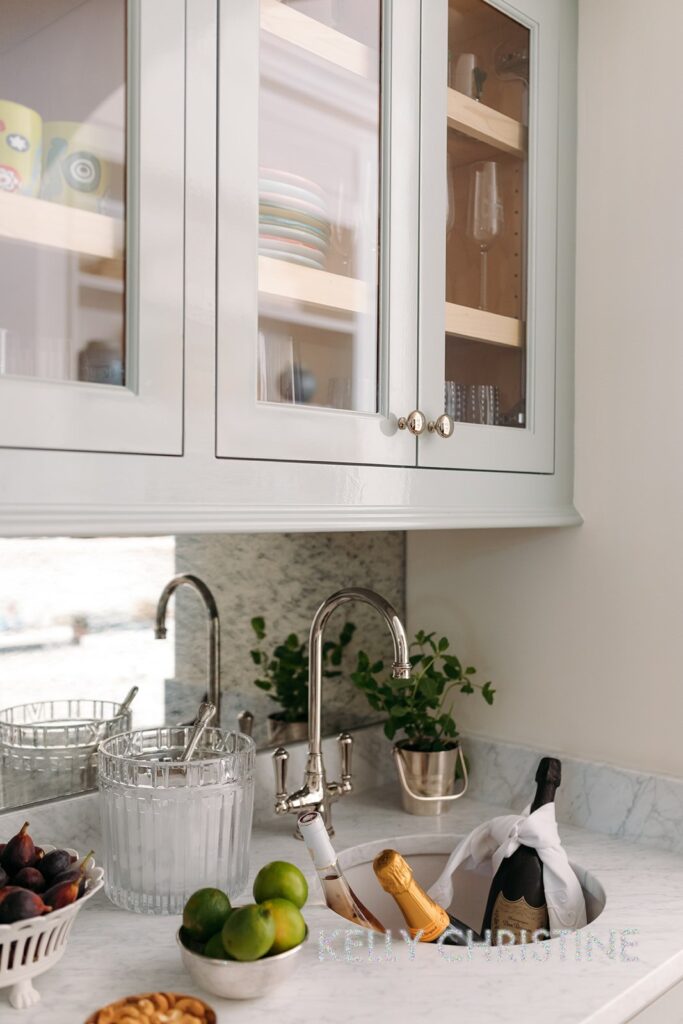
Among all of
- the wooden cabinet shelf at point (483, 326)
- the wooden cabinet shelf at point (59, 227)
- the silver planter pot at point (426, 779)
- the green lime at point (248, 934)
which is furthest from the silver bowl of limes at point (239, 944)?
the wooden cabinet shelf at point (483, 326)

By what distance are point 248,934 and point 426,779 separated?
0.68 m

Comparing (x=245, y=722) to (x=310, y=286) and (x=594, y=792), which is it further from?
(x=310, y=286)

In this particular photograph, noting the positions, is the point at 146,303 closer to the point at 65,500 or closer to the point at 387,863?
the point at 65,500

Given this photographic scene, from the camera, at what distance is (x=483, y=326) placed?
4.60ft

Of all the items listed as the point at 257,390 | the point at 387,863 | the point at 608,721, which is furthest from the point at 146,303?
the point at 608,721

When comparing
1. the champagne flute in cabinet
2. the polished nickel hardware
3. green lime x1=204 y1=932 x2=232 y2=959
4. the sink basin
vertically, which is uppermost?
the champagne flute in cabinet

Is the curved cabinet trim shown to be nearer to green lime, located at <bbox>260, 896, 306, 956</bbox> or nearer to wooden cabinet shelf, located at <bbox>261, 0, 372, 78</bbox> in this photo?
green lime, located at <bbox>260, 896, 306, 956</bbox>

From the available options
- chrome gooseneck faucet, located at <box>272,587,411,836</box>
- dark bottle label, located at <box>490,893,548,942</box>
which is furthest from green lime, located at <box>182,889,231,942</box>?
dark bottle label, located at <box>490,893,548,942</box>

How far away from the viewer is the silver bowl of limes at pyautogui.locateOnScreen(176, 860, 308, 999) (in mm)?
954

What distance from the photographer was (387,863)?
1128mm

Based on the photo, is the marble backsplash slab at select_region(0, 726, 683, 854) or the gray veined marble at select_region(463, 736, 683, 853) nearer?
the marble backsplash slab at select_region(0, 726, 683, 854)

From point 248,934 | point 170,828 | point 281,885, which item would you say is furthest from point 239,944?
point 170,828

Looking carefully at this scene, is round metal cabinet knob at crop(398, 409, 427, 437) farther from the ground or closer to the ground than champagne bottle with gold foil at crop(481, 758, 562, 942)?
farther from the ground

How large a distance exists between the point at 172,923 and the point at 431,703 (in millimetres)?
605
